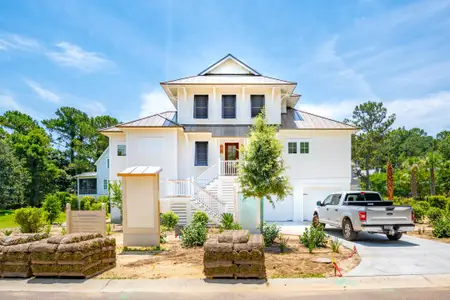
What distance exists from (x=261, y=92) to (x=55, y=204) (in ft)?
46.1

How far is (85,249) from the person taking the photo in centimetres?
725

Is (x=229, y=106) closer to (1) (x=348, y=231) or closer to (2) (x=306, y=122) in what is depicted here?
(2) (x=306, y=122)

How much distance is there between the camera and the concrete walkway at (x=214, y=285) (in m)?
6.46

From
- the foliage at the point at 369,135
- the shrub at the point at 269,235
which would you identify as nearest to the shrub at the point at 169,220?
the shrub at the point at 269,235

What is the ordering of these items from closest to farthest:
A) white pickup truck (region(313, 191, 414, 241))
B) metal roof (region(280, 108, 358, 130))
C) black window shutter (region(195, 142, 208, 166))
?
white pickup truck (region(313, 191, 414, 241)), metal roof (region(280, 108, 358, 130)), black window shutter (region(195, 142, 208, 166))

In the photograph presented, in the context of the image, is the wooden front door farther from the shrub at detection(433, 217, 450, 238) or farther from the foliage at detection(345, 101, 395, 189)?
the foliage at detection(345, 101, 395, 189)

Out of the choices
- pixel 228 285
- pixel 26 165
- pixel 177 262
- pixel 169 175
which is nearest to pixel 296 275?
pixel 228 285

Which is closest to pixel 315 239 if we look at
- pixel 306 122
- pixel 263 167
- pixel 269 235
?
pixel 269 235

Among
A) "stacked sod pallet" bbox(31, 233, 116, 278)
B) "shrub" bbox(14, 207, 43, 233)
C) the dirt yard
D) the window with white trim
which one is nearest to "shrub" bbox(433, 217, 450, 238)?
the dirt yard

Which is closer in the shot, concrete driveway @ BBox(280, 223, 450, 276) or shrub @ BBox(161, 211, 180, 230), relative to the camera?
concrete driveway @ BBox(280, 223, 450, 276)

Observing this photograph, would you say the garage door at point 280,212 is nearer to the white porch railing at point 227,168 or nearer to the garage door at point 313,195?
the garage door at point 313,195

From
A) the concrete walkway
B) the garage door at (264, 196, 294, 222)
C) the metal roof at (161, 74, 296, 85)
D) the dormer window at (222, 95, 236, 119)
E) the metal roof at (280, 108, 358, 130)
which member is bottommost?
the garage door at (264, 196, 294, 222)

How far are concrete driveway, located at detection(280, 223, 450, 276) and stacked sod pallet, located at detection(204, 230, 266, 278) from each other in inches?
90.3

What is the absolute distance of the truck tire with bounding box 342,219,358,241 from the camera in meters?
11.6
